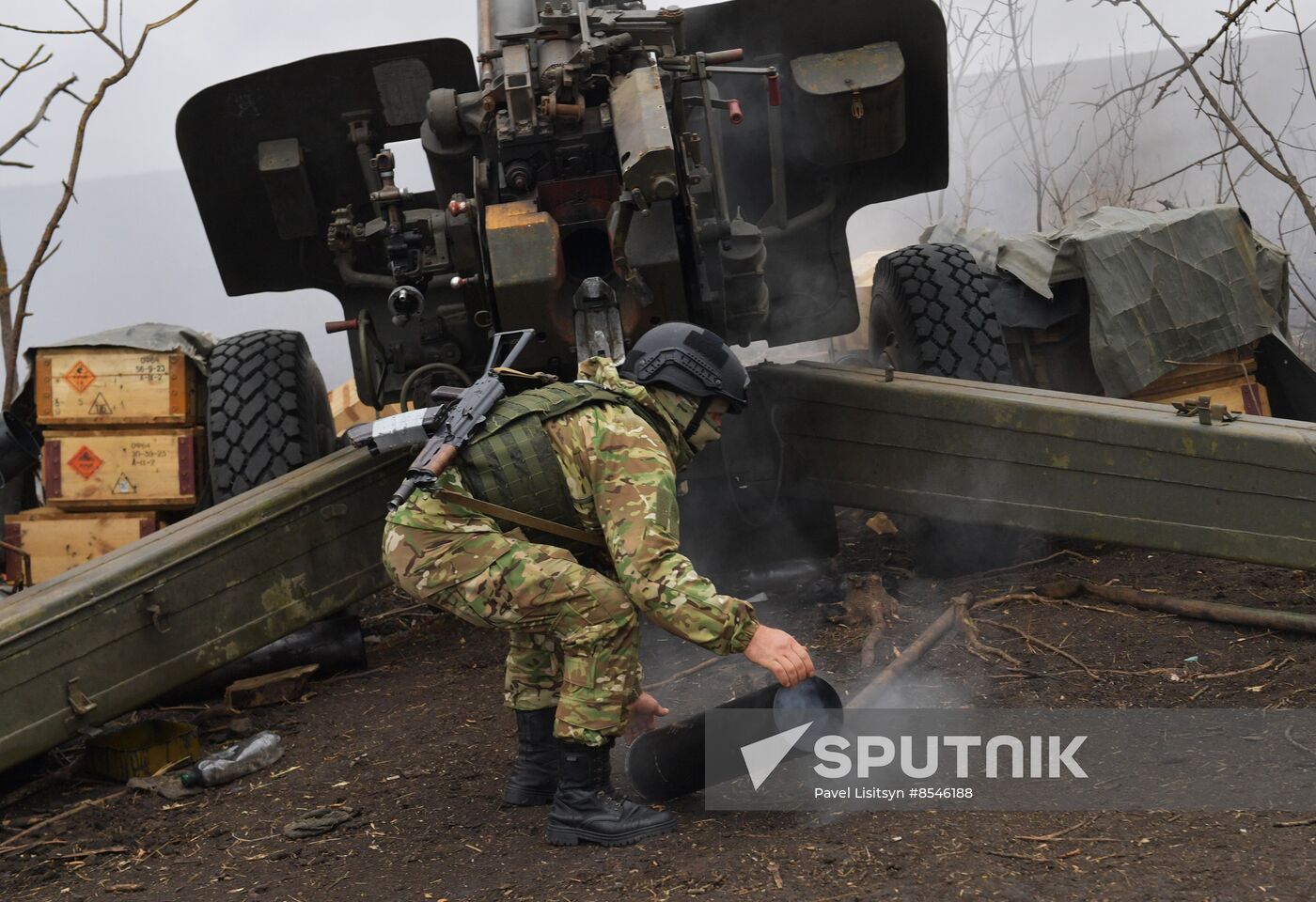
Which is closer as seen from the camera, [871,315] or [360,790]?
[360,790]

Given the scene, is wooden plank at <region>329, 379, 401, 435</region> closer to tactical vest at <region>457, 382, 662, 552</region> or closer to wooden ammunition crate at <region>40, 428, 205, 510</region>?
→ wooden ammunition crate at <region>40, 428, 205, 510</region>

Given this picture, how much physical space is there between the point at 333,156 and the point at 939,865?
4218 mm

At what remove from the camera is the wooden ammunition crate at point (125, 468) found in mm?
6207

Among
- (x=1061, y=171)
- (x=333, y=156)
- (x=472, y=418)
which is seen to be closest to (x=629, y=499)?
(x=472, y=418)

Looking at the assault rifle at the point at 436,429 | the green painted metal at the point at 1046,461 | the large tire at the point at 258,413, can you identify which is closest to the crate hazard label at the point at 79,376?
the large tire at the point at 258,413

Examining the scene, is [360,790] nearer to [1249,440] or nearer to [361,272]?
[361,272]

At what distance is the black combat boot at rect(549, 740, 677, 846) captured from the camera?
3.58m

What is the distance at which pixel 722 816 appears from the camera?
12.1 ft

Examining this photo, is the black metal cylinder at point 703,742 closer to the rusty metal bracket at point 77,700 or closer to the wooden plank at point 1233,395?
the rusty metal bracket at point 77,700

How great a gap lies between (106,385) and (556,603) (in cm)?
339

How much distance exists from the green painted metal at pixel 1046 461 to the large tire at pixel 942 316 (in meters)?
0.64

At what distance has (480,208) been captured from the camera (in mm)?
5113

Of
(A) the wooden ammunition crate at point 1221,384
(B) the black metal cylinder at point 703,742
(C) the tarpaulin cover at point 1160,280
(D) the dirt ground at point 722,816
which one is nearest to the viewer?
(D) the dirt ground at point 722,816

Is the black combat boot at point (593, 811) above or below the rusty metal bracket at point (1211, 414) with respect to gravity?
below
